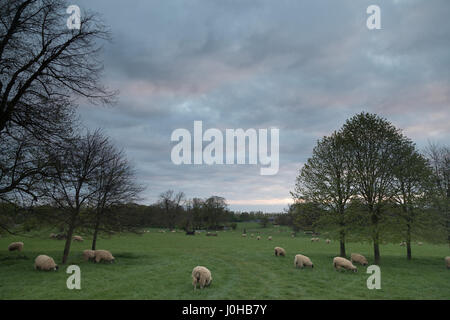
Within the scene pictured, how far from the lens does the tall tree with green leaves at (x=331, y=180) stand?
26172mm

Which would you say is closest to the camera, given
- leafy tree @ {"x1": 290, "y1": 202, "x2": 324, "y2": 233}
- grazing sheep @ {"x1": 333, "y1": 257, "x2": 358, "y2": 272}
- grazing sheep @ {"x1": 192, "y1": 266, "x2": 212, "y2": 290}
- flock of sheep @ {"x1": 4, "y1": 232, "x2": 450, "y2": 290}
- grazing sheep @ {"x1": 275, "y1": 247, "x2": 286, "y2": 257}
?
grazing sheep @ {"x1": 192, "y1": 266, "x2": 212, "y2": 290}

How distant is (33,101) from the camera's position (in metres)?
9.53

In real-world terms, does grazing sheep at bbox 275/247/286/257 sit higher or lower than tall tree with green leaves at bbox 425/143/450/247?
lower

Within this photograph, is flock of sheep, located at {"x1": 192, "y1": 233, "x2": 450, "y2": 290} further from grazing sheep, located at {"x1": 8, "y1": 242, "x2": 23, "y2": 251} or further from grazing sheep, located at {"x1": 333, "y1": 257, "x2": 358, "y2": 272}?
grazing sheep, located at {"x1": 8, "y1": 242, "x2": 23, "y2": 251}

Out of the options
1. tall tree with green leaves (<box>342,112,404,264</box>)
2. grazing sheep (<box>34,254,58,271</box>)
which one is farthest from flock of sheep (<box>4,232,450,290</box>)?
tall tree with green leaves (<box>342,112,404,264</box>)

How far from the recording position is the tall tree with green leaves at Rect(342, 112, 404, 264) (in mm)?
23375

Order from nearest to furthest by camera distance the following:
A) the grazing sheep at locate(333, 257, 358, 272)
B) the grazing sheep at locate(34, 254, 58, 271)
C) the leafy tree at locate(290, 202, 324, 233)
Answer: the grazing sheep at locate(34, 254, 58, 271) → the grazing sheep at locate(333, 257, 358, 272) → the leafy tree at locate(290, 202, 324, 233)

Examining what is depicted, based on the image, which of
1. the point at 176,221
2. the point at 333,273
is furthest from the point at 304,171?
the point at 176,221

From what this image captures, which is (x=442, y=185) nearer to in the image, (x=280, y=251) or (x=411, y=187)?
(x=411, y=187)

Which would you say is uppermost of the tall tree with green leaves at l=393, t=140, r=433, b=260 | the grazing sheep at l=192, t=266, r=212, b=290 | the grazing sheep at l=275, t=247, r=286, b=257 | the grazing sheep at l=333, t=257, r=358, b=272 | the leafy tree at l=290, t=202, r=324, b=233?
the tall tree with green leaves at l=393, t=140, r=433, b=260

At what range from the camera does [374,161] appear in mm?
23969

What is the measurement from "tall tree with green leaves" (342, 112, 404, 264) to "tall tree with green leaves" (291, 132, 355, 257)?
1008mm
